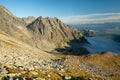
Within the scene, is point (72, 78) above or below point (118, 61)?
above

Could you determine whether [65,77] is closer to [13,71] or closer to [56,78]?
[56,78]

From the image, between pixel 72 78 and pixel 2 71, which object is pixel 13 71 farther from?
pixel 72 78

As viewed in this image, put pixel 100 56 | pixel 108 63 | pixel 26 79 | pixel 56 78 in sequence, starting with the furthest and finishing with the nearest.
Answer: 1. pixel 100 56
2. pixel 108 63
3. pixel 56 78
4. pixel 26 79

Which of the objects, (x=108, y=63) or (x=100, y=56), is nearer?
(x=108, y=63)

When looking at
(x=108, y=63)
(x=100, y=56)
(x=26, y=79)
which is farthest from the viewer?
(x=100, y=56)

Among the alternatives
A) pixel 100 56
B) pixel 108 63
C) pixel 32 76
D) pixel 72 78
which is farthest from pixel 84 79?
pixel 100 56

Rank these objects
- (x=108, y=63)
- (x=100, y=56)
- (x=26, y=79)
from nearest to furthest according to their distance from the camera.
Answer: (x=26, y=79), (x=108, y=63), (x=100, y=56)

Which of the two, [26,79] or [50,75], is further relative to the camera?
[50,75]

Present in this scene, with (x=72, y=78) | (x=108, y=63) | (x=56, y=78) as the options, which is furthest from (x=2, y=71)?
(x=108, y=63)

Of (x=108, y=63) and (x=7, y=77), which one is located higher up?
(x=7, y=77)
